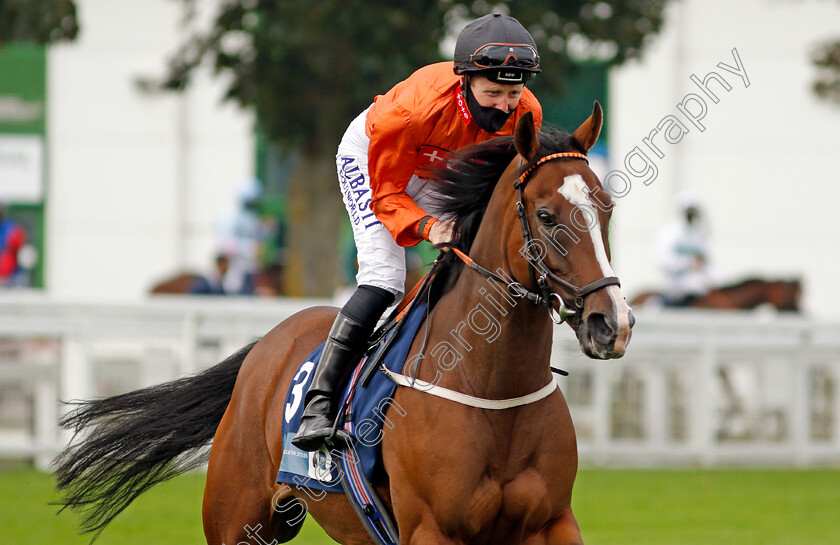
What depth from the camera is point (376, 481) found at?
389cm

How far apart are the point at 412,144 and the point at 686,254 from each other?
8.93m

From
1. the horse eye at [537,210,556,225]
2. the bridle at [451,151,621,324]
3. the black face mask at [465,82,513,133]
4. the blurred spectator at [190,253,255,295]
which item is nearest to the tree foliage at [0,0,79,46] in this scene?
the blurred spectator at [190,253,255,295]

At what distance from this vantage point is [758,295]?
12.5 metres

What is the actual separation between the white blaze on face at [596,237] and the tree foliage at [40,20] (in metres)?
6.77

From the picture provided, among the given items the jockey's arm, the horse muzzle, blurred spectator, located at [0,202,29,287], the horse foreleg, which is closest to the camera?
the horse muzzle

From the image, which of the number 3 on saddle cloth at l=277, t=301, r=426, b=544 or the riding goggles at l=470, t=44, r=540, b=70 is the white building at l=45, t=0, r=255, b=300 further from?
the riding goggles at l=470, t=44, r=540, b=70

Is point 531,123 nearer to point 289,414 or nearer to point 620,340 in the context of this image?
point 620,340

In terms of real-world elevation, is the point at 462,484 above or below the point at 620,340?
below

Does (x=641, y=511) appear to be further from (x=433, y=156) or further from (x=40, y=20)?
(x=40, y=20)

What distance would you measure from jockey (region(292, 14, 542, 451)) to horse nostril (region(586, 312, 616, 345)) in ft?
2.55

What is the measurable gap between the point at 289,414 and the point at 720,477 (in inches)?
239

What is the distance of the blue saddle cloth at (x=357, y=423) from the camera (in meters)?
3.84

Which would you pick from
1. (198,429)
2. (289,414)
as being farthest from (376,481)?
(198,429)

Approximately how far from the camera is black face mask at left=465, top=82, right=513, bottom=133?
12.8ft
